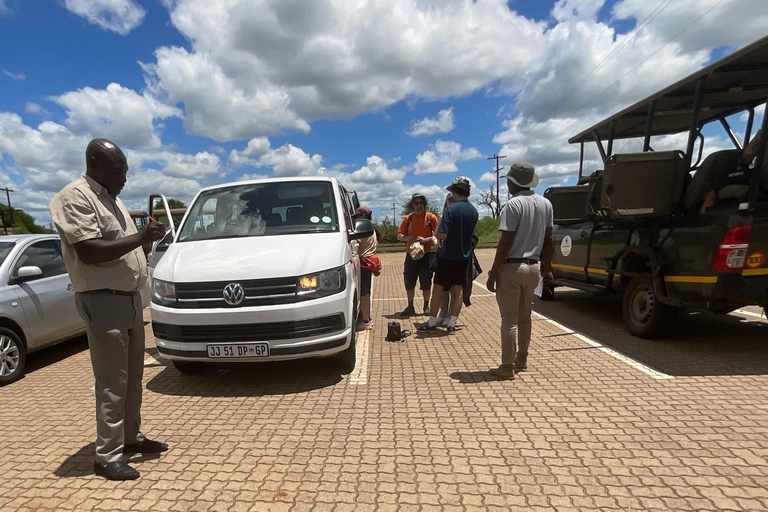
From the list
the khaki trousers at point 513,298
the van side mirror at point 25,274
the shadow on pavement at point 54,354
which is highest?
the van side mirror at point 25,274

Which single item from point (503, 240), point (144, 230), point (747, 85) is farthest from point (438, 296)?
point (747, 85)

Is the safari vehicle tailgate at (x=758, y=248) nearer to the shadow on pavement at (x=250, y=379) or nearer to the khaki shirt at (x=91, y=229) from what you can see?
the shadow on pavement at (x=250, y=379)

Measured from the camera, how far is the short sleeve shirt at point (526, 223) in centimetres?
386

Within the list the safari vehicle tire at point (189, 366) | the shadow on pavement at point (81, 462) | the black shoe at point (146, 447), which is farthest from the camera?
the safari vehicle tire at point (189, 366)

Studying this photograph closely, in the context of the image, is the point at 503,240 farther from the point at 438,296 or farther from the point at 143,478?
the point at 143,478

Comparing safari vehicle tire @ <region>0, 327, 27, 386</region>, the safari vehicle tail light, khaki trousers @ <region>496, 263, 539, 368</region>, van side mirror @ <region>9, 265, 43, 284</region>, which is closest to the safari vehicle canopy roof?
the safari vehicle tail light

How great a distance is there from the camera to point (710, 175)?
4891 millimetres

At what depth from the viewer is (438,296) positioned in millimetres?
5875

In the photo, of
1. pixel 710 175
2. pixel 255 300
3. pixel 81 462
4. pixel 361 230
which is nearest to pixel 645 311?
pixel 710 175

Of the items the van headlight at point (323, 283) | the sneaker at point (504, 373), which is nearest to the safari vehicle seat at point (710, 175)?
the sneaker at point (504, 373)

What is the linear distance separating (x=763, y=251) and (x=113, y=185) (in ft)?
18.0

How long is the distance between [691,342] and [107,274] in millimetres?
6006

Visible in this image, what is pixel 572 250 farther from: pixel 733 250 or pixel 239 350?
pixel 239 350

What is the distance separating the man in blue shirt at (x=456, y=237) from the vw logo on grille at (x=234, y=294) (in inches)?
106
